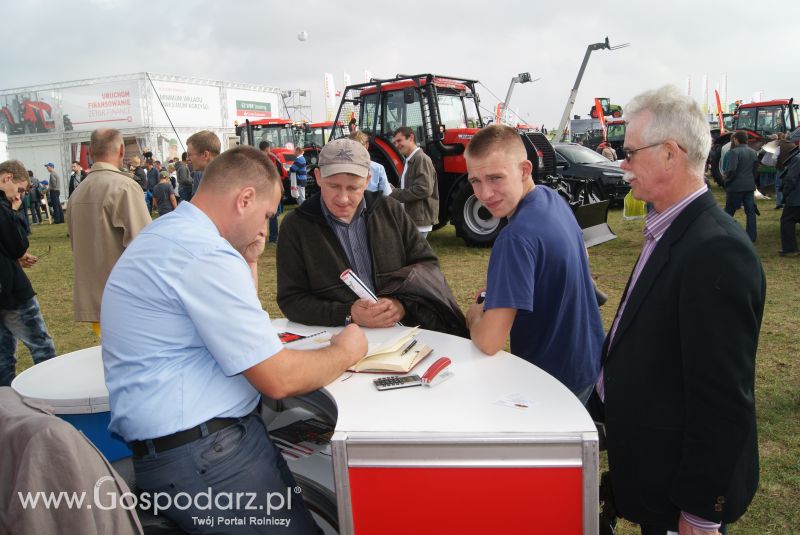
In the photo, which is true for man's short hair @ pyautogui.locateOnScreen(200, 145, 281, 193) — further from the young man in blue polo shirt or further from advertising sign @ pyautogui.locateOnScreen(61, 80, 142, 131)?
advertising sign @ pyautogui.locateOnScreen(61, 80, 142, 131)

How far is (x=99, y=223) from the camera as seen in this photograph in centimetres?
356

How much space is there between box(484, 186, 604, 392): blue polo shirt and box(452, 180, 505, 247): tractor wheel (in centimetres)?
665

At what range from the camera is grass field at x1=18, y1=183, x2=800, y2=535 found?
2.64 meters

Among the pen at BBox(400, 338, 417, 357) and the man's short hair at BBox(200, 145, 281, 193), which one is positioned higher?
the man's short hair at BBox(200, 145, 281, 193)

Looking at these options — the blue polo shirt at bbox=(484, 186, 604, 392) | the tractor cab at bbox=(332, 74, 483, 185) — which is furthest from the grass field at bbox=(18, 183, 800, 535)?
the tractor cab at bbox=(332, 74, 483, 185)

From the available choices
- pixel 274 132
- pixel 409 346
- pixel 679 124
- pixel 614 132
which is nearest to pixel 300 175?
pixel 274 132

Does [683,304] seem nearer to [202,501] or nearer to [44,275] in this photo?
[202,501]

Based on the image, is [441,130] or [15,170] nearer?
[15,170]

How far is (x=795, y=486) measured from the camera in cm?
270

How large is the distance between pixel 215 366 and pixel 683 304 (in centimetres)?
119

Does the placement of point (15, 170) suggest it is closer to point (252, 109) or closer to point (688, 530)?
point (688, 530)

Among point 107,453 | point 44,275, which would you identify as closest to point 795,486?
point 107,453

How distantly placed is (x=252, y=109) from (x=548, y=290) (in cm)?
3119

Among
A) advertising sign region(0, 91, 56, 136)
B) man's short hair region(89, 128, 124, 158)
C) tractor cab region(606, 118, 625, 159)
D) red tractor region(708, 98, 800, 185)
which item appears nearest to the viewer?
man's short hair region(89, 128, 124, 158)
